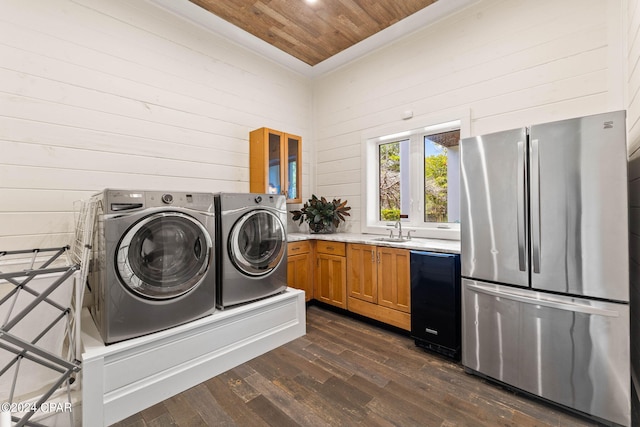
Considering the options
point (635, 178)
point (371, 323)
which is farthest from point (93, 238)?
point (635, 178)

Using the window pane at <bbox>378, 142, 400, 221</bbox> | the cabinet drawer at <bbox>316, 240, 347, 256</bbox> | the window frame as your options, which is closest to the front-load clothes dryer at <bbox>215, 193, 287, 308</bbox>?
the cabinet drawer at <bbox>316, 240, 347, 256</bbox>

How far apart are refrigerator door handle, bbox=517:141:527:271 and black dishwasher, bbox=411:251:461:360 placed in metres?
0.48

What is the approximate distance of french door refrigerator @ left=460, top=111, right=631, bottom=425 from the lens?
1582mm

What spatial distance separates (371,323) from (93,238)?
2.59m

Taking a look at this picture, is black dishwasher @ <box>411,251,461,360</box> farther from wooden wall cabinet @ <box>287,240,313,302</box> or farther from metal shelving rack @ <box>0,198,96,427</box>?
metal shelving rack @ <box>0,198,96,427</box>

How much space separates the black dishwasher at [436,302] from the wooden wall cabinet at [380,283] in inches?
5.7

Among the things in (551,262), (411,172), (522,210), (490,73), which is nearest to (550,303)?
(551,262)

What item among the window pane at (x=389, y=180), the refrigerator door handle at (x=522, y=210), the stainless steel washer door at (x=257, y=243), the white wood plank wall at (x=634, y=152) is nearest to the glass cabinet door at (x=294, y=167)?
the stainless steel washer door at (x=257, y=243)

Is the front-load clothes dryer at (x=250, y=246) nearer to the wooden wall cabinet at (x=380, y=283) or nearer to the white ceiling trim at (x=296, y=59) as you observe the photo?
the wooden wall cabinet at (x=380, y=283)

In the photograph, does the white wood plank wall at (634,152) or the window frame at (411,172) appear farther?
the window frame at (411,172)

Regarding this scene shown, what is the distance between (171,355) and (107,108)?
85.5 inches

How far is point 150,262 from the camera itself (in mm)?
1963

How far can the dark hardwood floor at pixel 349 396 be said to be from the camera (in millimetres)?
1681

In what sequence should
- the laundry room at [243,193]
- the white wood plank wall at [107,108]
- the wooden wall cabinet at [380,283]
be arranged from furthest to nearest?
the wooden wall cabinet at [380,283] < the white wood plank wall at [107,108] < the laundry room at [243,193]
